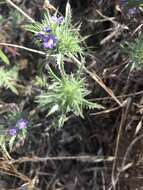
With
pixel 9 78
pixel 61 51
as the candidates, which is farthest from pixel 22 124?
pixel 61 51

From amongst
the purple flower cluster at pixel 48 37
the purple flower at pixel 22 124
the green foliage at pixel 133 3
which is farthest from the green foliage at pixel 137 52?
the purple flower at pixel 22 124

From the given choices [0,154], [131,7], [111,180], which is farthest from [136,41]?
[0,154]

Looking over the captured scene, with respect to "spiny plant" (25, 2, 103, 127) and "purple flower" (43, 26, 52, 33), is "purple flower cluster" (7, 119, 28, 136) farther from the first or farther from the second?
"purple flower" (43, 26, 52, 33)

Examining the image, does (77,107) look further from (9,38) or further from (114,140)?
(9,38)

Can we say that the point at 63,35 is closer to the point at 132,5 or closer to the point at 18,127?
the point at 132,5

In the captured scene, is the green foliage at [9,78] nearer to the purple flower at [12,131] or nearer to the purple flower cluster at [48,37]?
the purple flower at [12,131]

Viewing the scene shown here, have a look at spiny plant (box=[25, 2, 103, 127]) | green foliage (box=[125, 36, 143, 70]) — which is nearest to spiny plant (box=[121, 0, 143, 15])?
green foliage (box=[125, 36, 143, 70])
